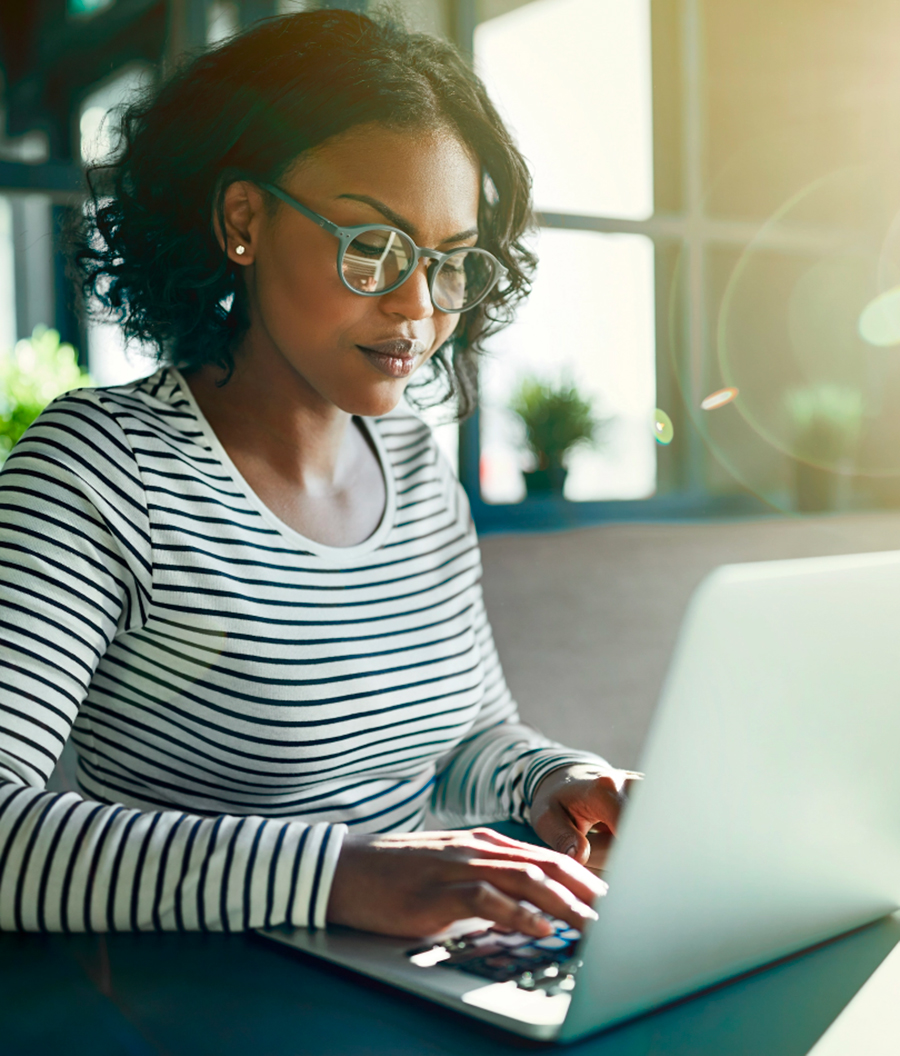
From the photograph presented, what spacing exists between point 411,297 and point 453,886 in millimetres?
621

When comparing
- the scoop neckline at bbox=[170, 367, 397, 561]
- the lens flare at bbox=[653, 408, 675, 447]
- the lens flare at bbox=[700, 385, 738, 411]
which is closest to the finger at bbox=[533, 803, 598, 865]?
the scoop neckline at bbox=[170, 367, 397, 561]

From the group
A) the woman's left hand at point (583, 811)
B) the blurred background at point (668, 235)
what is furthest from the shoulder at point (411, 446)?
the blurred background at point (668, 235)

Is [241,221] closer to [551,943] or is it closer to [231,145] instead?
[231,145]

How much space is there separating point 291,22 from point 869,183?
3.13 m

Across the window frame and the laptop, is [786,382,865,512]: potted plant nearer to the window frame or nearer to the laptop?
the window frame

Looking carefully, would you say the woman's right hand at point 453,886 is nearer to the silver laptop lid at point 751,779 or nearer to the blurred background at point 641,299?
the silver laptop lid at point 751,779

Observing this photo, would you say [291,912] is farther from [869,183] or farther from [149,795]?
[869,183]

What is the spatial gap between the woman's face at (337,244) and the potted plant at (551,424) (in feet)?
5.46

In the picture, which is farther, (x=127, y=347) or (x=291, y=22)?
(x=127, y=347)

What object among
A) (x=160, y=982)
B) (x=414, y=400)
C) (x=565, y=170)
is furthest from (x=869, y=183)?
(x=160, y=982)

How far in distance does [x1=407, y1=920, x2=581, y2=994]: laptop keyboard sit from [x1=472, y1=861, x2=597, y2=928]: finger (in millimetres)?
14

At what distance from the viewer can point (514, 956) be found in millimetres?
570

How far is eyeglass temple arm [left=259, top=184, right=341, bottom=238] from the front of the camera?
0.97 meters

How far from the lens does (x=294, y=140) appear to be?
3.30 feet
